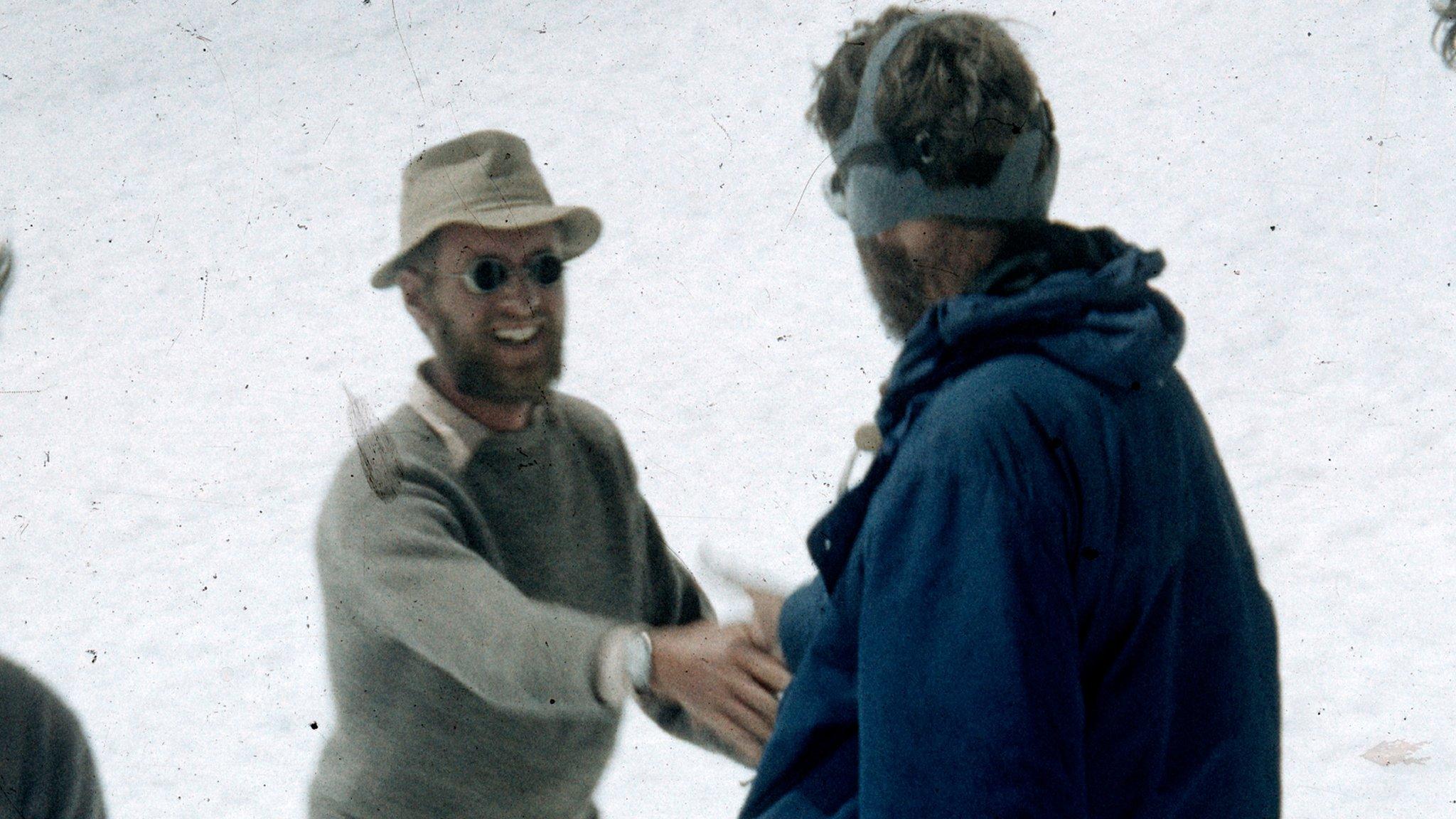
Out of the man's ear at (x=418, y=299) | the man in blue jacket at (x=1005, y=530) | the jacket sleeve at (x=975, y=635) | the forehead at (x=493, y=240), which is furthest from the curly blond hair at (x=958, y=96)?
the man's ear at (x=418, y=299)

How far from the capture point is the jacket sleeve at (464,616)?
1.49m

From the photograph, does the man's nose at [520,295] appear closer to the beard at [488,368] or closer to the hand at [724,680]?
the beard at [488,368]

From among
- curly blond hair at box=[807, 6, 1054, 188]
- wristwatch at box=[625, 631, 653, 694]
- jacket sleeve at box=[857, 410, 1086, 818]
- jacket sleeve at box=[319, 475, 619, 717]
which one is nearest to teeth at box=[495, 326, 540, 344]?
jacket sleeve at box=[319, 475, 619, 717]

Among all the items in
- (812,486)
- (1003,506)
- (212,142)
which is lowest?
(812,486)

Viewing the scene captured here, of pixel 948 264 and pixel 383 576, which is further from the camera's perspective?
pixel 383 576

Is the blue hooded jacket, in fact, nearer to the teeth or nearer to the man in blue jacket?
the man in blue jacket

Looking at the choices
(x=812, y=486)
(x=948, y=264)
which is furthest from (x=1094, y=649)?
Result: (x=812, y=486)

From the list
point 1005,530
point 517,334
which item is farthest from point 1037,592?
point 517,334

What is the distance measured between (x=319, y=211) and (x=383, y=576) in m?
0.43

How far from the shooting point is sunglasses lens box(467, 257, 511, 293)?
1.45m

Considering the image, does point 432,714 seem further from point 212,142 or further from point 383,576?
point 212,142

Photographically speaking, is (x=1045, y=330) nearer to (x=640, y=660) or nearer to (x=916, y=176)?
(x=916, y=176)

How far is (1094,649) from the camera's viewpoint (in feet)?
3.77

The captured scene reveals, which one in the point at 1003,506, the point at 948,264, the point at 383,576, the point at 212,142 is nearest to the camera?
the point at 1003,506
